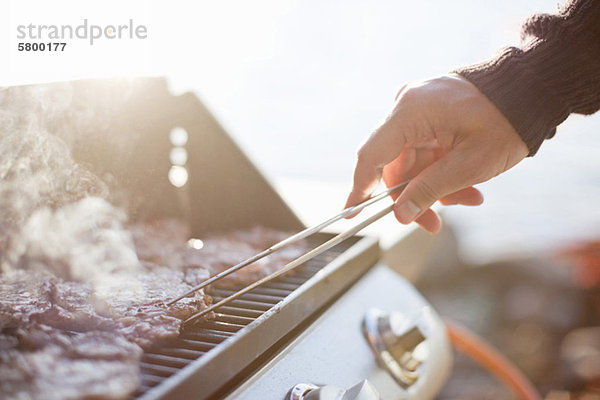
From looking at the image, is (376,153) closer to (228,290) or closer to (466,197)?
(466,197)

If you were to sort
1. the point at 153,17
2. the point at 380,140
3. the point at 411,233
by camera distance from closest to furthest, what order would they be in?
1. the point at 380,140
2. the point at 153,17
3. the point at 411,233

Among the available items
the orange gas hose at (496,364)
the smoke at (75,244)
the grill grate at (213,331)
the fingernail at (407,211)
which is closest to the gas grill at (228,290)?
the grill grate at (213,331)

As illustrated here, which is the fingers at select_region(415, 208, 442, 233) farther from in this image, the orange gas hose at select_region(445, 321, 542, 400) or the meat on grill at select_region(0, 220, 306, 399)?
the orange gas hose at select_region(445, 321, 542, 400)

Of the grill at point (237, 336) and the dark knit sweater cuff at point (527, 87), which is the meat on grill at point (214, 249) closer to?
the grill at point (237, 336)

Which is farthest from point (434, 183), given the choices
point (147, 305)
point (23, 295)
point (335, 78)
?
point (335, 78)

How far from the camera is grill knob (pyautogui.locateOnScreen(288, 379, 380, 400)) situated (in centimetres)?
95

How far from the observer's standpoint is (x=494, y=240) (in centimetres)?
596

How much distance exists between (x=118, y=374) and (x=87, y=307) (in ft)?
1.07

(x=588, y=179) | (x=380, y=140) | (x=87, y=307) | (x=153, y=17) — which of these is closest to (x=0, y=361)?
(x=87, y=307)

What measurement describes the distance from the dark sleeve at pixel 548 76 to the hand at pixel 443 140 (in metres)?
0.03

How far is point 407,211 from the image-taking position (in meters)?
1.33

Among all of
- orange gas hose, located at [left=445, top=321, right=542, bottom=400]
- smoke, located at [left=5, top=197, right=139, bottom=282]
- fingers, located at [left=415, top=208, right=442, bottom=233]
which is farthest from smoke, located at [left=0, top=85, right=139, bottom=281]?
orange gas hose, located at [left=445, top=321, right=542, bottom=400]

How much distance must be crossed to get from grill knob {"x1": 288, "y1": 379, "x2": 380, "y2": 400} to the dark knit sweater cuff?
0.78m

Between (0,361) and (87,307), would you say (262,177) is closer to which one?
(87,307)
